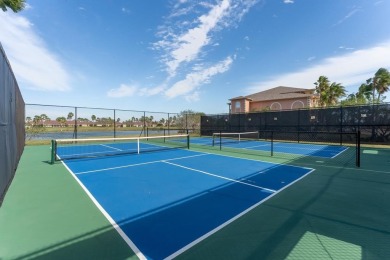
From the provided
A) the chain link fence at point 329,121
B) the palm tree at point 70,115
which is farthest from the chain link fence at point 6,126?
the chain link fence at point 329,121

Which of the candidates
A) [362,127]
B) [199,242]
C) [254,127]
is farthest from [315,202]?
[254,127]

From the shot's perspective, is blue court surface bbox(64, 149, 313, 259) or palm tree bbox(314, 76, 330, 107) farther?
palm tree bbox(314, 76, 330, 107)

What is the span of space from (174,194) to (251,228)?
2.19m

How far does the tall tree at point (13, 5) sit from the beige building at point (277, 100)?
3629 cm

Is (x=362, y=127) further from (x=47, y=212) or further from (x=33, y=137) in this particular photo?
(x=33, y=137)

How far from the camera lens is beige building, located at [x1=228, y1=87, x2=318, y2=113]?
3659 centimetres

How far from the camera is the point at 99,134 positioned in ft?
71.6

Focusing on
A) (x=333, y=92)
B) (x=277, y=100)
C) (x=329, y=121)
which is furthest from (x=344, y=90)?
(x=329, y=121)

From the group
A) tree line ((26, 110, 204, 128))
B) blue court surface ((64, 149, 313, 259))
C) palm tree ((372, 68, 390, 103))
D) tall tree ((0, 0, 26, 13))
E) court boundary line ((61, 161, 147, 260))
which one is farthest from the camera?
palm tree ((372, 68, 390, 103))

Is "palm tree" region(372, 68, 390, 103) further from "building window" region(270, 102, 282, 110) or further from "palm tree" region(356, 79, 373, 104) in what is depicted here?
"building window" region(270, 102, 282, 110)

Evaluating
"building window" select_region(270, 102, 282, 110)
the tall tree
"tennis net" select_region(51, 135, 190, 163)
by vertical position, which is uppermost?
the tall tree

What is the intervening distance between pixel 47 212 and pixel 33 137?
17.7 metres

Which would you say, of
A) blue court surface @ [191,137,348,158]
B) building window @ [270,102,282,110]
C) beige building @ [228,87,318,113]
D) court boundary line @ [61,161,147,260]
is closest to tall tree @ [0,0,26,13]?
court boundary line @ [61,161,147,260]

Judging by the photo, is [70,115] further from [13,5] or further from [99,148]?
[13,5]
